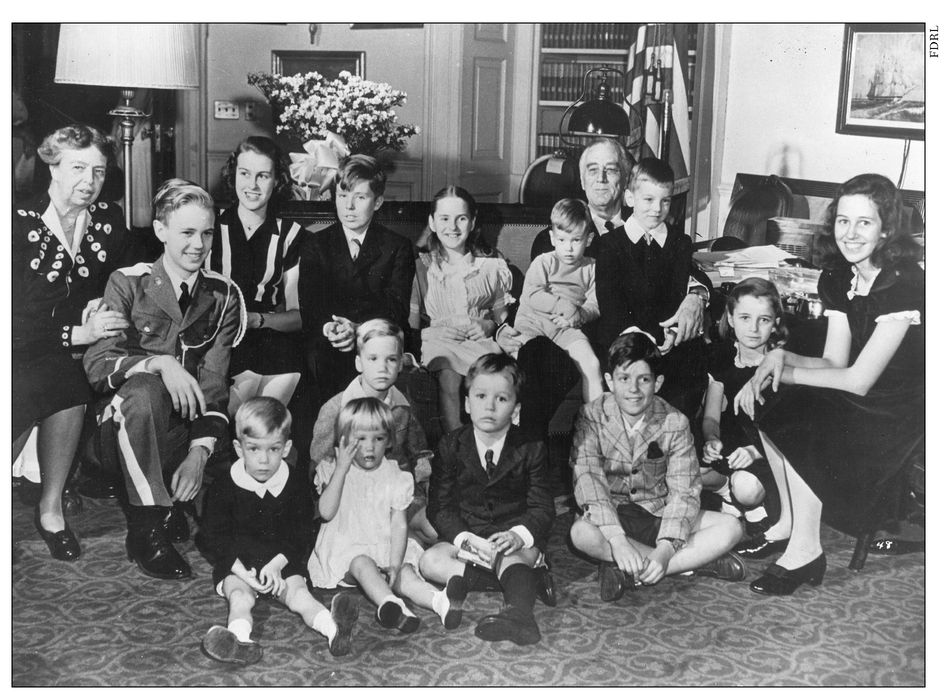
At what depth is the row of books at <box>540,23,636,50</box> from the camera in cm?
344

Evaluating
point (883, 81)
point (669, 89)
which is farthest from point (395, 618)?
point (883, 81)

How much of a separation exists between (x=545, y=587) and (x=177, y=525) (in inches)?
47.2

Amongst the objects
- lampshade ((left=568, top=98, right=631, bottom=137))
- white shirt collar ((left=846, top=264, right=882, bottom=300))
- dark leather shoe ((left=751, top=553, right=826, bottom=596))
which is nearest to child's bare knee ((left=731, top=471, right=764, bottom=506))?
dark leather shoe ((left=751, top=553, right=826, bottom=596))

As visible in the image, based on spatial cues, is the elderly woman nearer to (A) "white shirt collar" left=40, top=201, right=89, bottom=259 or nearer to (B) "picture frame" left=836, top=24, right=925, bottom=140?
(A) "white shirt collar" left=40, top=201, right=89, bottom=259

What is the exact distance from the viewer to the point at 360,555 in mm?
3008

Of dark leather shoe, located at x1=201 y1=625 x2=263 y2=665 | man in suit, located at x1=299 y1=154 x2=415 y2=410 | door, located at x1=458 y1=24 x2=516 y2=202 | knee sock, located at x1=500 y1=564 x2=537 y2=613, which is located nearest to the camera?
dark leather shoe, located at x1=201 y1=625 x2=263 y2=665

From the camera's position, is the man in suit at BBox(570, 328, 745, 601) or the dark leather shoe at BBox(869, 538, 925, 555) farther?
the dark leather shoe at BBox(869, 538, 925, 555)

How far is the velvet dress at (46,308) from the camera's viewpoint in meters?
3.11

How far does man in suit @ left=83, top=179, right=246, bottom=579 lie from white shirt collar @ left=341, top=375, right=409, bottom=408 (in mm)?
391

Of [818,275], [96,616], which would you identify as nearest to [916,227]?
[818,275]

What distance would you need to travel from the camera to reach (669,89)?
11.7ft

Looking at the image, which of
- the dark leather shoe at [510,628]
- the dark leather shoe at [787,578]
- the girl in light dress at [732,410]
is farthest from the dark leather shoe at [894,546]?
the dark leather shoe at [510,628]
